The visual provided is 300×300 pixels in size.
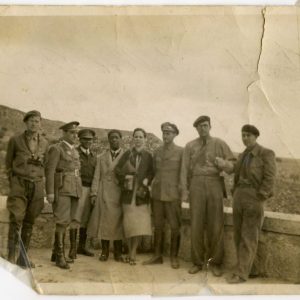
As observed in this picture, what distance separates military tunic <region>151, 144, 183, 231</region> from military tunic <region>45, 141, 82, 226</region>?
0.40m

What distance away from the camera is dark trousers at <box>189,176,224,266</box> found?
2.94 metres

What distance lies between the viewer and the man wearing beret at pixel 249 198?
2918mm

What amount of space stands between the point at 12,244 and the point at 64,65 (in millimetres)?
975

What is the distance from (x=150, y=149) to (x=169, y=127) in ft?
0.50

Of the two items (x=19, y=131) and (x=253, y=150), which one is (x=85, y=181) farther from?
(x=253, y=150)

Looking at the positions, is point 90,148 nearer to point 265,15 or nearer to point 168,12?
point 168,12

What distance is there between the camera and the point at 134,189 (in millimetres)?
2977

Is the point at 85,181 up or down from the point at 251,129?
down

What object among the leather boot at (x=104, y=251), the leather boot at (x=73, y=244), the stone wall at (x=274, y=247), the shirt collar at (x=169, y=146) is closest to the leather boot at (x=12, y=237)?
the leather boot at (x=73, y=244)

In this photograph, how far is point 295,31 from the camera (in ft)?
9.96

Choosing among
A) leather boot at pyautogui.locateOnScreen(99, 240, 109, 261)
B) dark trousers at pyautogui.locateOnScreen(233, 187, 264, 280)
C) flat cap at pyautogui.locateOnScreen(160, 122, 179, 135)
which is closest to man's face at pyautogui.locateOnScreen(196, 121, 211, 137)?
flat cap at pyautogui.locateOnScreen(160, 122, 179, 135)

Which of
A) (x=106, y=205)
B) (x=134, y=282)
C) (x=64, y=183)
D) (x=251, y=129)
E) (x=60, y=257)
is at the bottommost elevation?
(x=134, y=282)

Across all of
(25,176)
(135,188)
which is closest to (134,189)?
(135,188)

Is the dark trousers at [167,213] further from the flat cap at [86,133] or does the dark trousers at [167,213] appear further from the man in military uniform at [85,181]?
the flat cap at [86,133]
